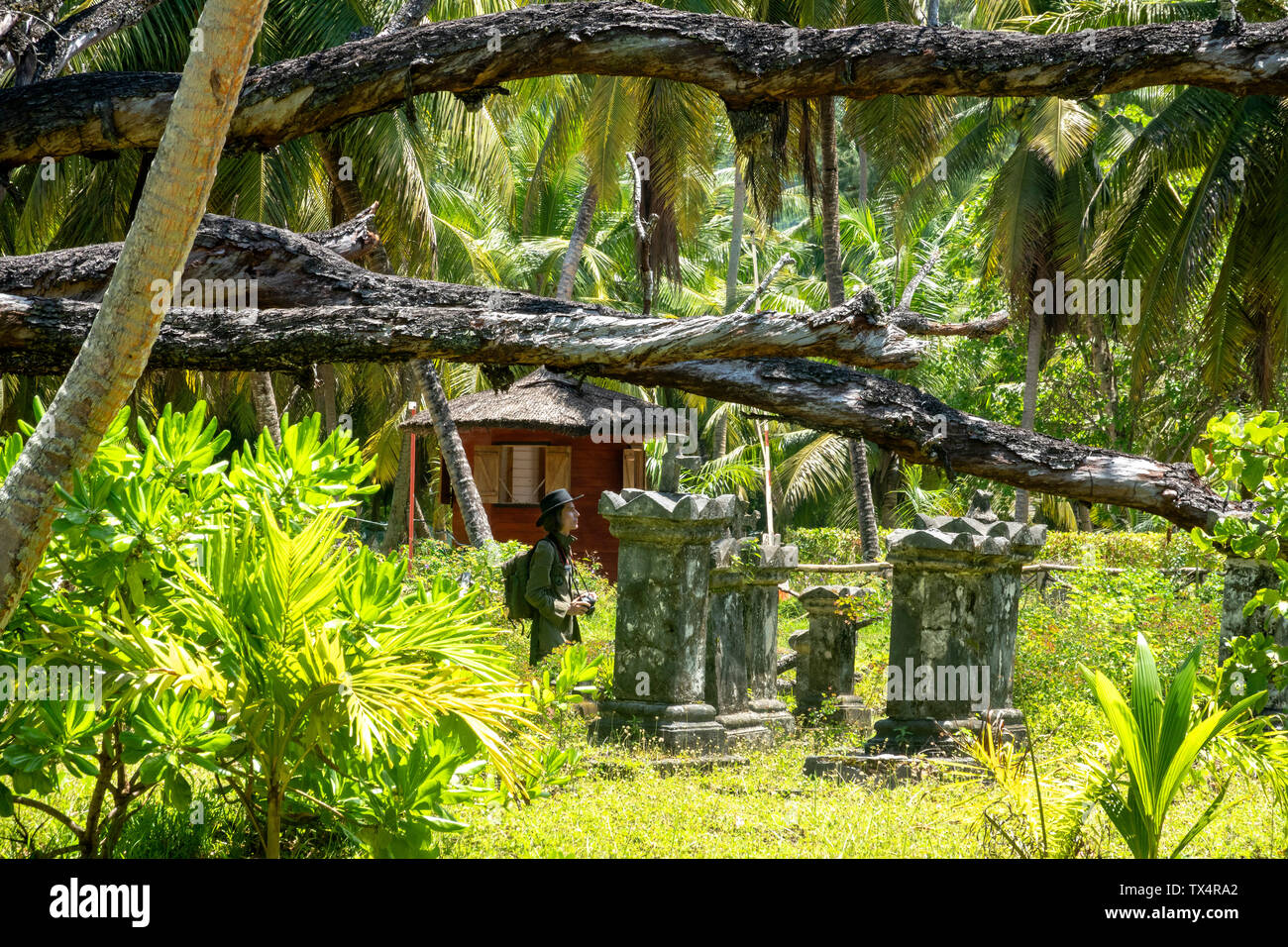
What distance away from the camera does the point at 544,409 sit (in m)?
20.4

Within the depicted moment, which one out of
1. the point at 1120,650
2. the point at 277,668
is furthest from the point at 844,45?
the point at 1120,650

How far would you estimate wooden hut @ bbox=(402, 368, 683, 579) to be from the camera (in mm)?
20016

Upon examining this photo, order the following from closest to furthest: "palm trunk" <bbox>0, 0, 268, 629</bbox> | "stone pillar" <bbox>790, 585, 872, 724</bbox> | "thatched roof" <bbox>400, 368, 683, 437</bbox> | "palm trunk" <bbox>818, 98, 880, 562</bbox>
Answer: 1. "palm trunk" <bbox>0, 0, 268, 629</bbox>
2. "stone pillar" <bbox>790, 585, 872, 724</bbox>
3. "palm trunk" <bbox>818, 98, 880, 562</bbox>
4. "thatched roof" <bbox>400, 368, 683, 437</bbox>

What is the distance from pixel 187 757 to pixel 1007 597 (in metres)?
5.48

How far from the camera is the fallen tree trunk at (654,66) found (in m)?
5.25

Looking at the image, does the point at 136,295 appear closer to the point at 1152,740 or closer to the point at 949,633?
the point at 1152,740

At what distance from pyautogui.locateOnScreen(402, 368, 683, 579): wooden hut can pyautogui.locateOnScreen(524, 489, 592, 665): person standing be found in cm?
1028

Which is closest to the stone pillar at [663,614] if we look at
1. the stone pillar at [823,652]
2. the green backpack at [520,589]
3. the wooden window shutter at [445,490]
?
the green backpack at [520,589]

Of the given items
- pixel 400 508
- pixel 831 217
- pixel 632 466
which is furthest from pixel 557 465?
pixel 831 217

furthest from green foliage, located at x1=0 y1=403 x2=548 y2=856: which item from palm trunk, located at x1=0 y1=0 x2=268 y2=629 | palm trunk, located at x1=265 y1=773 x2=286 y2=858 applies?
palm trunk, located at x1=0 y1=0 x2=268 y2=629

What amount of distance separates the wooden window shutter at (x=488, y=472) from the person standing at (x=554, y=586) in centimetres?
1343

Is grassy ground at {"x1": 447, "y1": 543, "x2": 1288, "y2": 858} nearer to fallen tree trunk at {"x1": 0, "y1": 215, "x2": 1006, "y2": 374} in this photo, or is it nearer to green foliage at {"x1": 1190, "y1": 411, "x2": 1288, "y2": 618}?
green foliage at {"x1": 1190, "y1": 411, "x2": 1288, "y2": 618}

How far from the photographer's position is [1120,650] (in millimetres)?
9242

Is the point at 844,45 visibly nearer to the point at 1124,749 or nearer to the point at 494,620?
the point at 1124,749
